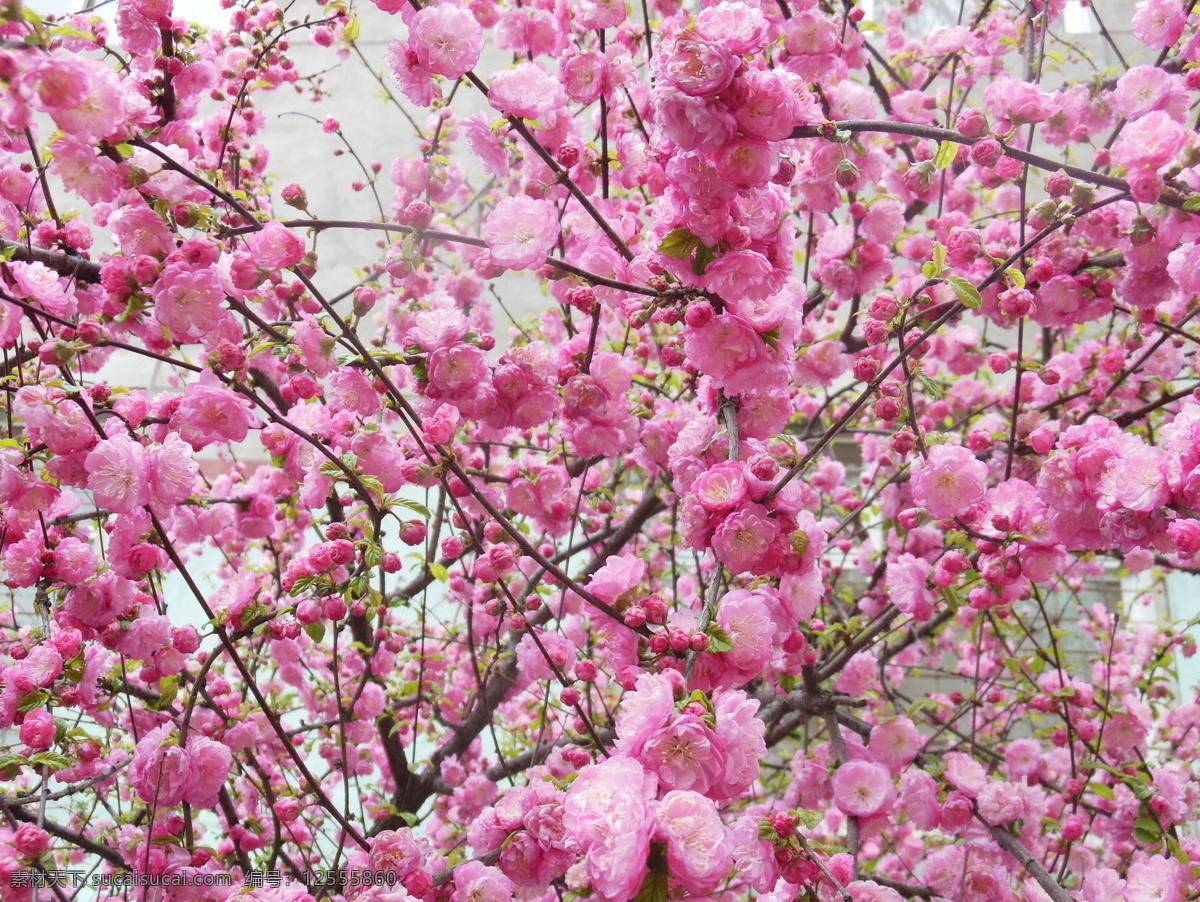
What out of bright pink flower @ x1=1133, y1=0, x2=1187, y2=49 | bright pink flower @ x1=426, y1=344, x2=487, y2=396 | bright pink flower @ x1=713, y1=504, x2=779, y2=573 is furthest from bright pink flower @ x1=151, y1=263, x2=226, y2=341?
bright pink flower @ x1=1133, y1=0, x2=1187, y2=49

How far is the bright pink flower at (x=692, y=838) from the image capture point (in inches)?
30.0

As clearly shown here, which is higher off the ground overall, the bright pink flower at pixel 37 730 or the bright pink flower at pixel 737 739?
the bright pink flower at pixel 37 730

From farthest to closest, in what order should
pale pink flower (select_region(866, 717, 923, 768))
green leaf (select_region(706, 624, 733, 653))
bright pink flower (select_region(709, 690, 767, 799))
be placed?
pale pink flower (select_region(866, 717, 923, 768)) < green leaf (select_region(706, 624, 733, 653)) < bright pink flower (select_region(709, 690, 767, 799))

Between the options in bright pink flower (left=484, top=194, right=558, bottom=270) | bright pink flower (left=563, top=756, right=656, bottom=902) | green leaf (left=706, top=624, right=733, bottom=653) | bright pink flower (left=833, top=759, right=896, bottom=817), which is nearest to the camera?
bright pink flower (left=563, top=756, right=656, bottom=902)

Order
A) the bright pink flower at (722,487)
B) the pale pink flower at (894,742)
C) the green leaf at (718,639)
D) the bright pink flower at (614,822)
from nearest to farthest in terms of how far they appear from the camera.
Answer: the bright pink flower at (614,822)
the green leaf at (718,639)
the bright pink flower at (722,487)
the pale pink flower at (894,742)

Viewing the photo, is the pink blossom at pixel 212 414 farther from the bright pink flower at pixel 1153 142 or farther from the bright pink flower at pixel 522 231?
the bright pink flower at pixel 1153 142

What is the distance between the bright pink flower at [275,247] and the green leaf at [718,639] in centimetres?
73

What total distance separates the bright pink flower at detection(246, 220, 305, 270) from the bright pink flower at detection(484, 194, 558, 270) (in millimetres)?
259

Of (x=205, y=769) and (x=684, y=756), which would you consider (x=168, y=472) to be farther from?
(x=684, y=756)

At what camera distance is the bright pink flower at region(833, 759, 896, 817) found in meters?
1.51

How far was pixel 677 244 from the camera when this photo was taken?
3.47 feet

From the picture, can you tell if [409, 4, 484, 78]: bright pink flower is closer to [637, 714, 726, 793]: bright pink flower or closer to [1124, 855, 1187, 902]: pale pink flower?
[637, 714, 726, 793]: bright pink flower

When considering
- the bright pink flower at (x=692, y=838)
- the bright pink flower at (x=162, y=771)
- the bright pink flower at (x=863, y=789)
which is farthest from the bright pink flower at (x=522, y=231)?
the bright pink flower at (x=863, y=789)

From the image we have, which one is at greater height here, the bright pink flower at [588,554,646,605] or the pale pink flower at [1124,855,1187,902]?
the bright pink flower at [588,554,646,605]
